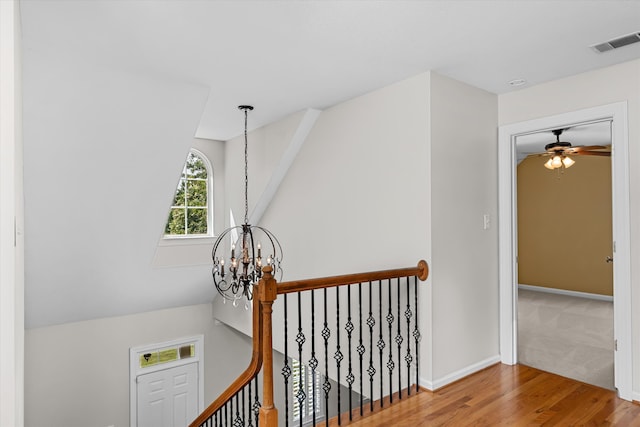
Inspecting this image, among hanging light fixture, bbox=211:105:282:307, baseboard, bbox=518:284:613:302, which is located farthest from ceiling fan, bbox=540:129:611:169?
hanging light fixture, bbox=211:105:282:307

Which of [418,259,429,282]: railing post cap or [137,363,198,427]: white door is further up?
[418,259,429,282]: railing post cap

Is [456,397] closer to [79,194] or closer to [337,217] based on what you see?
[337,217]

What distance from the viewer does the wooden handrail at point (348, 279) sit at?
2.45 m

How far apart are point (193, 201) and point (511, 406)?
442 cm

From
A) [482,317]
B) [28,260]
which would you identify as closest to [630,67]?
[482,317]

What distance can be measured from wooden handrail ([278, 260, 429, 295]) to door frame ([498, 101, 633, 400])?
1.02m

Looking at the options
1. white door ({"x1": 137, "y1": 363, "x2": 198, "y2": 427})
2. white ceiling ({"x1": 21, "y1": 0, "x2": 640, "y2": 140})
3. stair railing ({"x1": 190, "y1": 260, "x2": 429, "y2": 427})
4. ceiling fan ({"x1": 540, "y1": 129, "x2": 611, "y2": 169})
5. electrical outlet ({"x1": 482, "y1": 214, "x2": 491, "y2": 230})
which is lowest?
white door ({"x1": 137, "y1": 363, "x2": 198, "y2": 427})

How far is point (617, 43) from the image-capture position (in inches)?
105

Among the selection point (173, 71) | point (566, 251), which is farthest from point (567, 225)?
point (173, 71)

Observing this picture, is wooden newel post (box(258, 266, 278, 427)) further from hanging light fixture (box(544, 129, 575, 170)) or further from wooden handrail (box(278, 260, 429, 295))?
hanging light fixture (box(544, 129, 575, 170))

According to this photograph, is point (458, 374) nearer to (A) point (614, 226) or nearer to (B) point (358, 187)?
(A) point (614, 226)

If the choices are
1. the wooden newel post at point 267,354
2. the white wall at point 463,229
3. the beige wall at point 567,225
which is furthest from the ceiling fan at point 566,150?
the wooden newel post at point 267,354

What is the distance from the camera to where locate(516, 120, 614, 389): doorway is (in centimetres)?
430

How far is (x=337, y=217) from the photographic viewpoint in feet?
13.3
